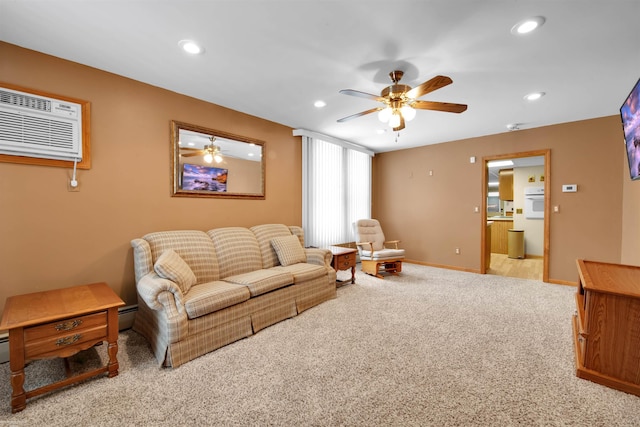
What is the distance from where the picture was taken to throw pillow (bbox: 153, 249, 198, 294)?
2.32m

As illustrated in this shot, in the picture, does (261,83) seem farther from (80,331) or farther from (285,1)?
(80,331)

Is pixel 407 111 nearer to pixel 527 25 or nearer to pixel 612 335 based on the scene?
pixel 527 25

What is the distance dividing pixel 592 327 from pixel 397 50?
8.28 feet

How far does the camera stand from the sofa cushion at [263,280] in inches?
107

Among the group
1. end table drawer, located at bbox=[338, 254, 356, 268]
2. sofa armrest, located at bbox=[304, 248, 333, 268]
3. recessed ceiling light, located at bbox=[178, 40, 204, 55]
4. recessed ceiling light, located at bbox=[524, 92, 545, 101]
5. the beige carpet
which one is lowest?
the beige carpet

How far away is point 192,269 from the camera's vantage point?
113 inches

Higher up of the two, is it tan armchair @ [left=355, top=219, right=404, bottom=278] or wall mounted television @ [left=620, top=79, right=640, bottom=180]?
wall mounted television @ [left=620, top=79, right=640, bottom=180]

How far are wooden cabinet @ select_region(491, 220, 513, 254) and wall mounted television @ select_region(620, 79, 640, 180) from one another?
503cm

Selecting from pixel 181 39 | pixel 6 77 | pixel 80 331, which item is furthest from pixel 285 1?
pixel 80 331

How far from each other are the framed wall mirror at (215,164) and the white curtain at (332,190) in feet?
3.07

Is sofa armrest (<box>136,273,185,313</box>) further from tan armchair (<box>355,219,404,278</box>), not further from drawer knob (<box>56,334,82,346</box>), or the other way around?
tan armchair (<box>355,219,404,278</box>)

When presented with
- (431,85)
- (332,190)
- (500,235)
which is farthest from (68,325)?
(500,235)

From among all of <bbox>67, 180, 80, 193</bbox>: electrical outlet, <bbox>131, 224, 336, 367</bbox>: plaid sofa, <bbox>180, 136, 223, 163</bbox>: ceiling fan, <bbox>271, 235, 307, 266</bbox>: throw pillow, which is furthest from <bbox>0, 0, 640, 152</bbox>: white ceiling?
<bbox>271, 235, 307, 266</bbox>: throw pillow

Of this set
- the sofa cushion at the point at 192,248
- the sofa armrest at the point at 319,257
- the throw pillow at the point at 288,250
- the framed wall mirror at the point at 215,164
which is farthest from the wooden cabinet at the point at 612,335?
the framed wall mirror at the point at 215,164
